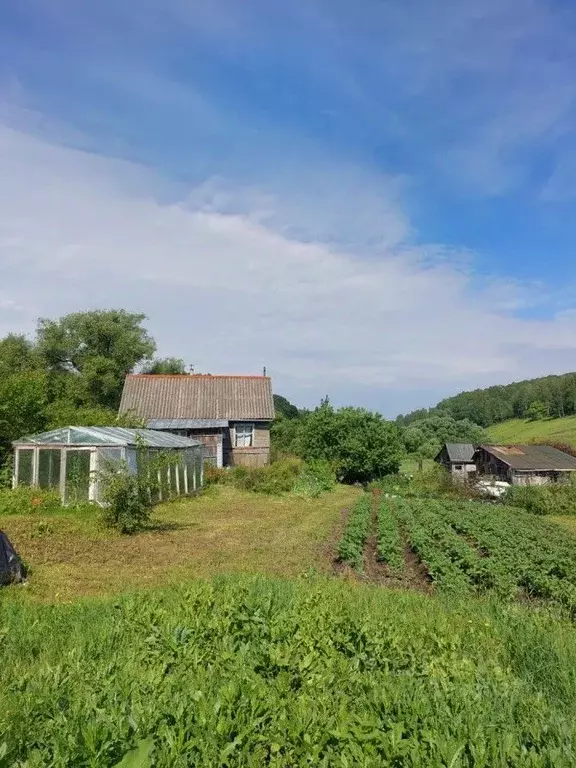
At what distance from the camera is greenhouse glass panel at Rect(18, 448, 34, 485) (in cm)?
2016

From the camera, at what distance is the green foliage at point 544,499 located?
29.4 m

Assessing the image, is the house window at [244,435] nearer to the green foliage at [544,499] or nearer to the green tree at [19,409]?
the green tree at [19,409]

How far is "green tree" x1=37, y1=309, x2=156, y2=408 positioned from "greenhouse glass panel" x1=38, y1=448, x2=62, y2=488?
28.7 m

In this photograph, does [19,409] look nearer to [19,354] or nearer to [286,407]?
[19,354]

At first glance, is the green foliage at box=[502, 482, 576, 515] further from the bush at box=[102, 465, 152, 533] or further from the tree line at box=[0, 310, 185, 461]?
the tree line at box=[0, 310, 185, 461]

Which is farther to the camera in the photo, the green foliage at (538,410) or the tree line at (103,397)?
the green foliage at (538,410)

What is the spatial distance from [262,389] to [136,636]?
3317cm

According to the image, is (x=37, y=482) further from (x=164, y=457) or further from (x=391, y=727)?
(x=391, y=727)

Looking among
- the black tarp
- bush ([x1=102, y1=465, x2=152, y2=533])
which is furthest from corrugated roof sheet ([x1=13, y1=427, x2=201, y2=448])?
the black tarp

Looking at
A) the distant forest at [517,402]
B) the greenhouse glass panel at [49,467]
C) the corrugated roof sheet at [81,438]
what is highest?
the distant forest at [517,402]

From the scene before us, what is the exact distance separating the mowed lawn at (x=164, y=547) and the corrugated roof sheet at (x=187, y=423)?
13.8m

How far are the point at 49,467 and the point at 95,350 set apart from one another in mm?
32730

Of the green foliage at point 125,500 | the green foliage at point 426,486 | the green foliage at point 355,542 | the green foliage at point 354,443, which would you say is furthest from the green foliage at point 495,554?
the green foliage at point 354,443

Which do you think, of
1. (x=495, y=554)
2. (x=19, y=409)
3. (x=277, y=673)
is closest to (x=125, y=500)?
(x=495, y=554)
